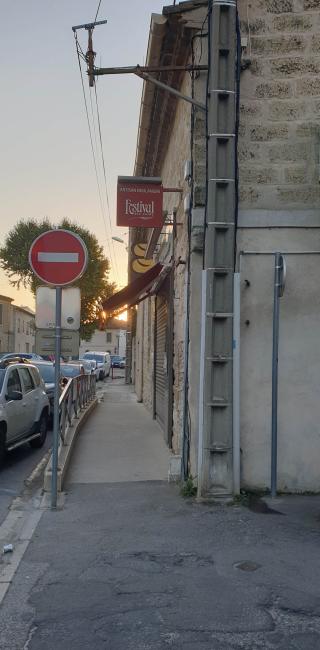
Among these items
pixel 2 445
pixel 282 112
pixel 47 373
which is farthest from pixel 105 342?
pixel 282 112

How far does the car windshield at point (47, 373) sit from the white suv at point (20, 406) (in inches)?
157

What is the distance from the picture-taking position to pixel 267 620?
385 cm

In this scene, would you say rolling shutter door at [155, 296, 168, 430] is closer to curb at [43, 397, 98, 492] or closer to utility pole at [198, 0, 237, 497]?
curb at [43, 397, 98, 492]

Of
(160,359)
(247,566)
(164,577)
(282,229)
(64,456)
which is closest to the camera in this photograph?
(164,577)

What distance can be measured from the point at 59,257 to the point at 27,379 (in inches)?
189

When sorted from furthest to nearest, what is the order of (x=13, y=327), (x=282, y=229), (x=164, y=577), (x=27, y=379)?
1. (x=13, y=327)
2. (x=27, y=379)
3. (x=282, y=229)
4. (x=164, y=577)

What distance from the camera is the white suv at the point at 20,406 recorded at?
9336 millimetres

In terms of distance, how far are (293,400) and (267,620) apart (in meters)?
3.39

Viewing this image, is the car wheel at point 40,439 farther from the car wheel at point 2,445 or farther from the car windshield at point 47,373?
the car windshield at point 47,373

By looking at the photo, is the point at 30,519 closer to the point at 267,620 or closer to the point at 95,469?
the point at 95,469

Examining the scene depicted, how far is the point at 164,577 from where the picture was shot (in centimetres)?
453

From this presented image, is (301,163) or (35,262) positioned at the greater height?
Answer: (301,163)

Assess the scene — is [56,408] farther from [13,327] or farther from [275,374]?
[13,327]

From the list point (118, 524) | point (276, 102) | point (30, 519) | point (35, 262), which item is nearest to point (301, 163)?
point (276, 102)
